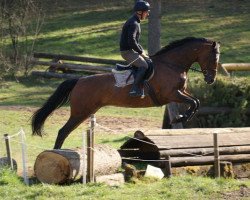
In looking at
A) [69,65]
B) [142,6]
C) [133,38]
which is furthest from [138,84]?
[69,65]

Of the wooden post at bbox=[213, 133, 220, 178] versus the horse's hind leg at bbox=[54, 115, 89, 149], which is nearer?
the wooden post at bbox=[213, 133, 220, 178]

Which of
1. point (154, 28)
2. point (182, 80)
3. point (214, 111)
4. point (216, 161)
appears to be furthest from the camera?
point (154, 28)

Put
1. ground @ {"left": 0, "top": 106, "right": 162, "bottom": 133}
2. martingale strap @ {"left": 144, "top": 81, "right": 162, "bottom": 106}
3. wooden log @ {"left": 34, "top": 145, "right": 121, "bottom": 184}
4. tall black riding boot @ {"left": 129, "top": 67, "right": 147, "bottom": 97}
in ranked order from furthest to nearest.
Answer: ground @ {"left": 0, "top": 106, "right": 162, "bottom": 133} → martingale strap @ {"left": 144, "top": 81, "right": 162, "bottom": 106} → tall black riding boot @ {"left": 129, "top": 67, "right": 147, "bottom": 97} → wooden log @ {"left": 34, "top": 145, "right": 121, "bottom": 184}

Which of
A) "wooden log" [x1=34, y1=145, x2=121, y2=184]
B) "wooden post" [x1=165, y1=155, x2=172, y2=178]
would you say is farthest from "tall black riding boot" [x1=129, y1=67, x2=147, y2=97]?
"wooden log" [x1=34, y1=145, x2=121, y2=184]

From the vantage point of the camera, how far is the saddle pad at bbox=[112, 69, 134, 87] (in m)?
13.6

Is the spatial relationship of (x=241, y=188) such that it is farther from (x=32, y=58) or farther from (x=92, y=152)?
(x=32, y=58)

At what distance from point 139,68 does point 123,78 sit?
15.6 inches

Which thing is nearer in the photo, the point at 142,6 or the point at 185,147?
the point at 142,6

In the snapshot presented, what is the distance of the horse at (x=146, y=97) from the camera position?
1366 centimetres

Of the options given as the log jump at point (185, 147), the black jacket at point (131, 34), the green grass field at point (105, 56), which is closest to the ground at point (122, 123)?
the green grass field at point (105, 56)

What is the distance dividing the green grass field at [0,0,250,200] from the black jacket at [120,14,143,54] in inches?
100

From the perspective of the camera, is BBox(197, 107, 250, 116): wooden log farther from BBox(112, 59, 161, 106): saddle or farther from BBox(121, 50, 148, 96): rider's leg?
BBox(121, 50, 148, 96): rider's leg

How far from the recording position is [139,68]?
44.1 ft

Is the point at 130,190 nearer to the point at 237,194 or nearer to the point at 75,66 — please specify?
the point at 237,194
